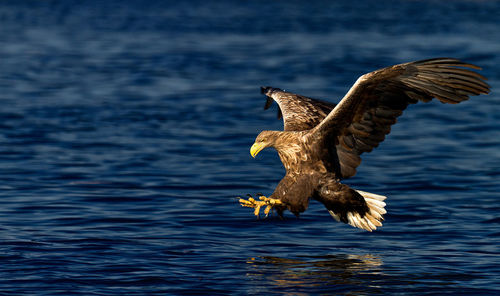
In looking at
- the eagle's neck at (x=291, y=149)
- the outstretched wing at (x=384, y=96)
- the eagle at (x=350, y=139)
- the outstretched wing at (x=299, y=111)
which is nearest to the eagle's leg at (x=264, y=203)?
the eagle at (x=350, y=139)

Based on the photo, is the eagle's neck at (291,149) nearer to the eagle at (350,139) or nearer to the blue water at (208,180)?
the eagle at (350,139)

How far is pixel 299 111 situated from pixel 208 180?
113 inches

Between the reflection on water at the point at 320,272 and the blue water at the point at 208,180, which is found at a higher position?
the blue water at the point at 208,180

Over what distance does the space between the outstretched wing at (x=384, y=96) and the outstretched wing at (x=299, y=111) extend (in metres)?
0.62

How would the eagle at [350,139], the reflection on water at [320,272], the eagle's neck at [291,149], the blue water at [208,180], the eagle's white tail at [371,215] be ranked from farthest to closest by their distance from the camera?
the eagle's white tail at [371,215] → the eagle's neck at [291,149] → the blue water at [208,180] → the eagle at [350,139] → the reflection on water at [320,272]

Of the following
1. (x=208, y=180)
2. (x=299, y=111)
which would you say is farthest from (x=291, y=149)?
(x=208, y=180)

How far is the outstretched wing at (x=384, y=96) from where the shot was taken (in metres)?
7.57

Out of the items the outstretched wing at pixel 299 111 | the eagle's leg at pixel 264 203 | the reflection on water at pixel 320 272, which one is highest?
the outstretched wing at pixel 299 111

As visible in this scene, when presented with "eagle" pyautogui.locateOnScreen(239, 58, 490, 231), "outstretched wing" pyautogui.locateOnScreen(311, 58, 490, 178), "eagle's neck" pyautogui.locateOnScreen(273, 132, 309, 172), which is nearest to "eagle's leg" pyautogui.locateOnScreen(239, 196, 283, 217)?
"eagle" pyautogui.locateOnScreen(239, 58, 490, 231)

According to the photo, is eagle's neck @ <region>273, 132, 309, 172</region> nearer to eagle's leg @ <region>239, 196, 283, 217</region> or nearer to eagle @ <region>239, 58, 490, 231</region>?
eagle @ <region>239, 58, 490, 231</region>

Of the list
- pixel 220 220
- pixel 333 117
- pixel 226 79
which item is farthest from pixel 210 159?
pixel 226 79

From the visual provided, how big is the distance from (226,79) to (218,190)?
1073 centimetres

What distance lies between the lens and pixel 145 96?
19.3 m

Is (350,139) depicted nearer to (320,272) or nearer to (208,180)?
(320,272)
